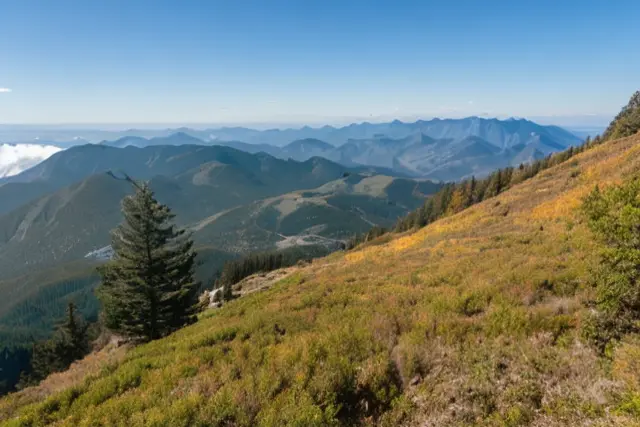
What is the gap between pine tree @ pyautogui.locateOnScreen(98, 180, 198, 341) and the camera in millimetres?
22281

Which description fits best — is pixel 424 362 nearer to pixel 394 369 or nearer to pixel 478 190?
pixel 394 369

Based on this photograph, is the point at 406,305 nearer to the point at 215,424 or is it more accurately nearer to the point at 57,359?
the point at 215,424

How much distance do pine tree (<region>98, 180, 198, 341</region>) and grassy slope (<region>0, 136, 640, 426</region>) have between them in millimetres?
11252

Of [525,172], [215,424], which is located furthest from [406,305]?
[525,172]

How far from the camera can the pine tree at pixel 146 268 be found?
73.1 ft

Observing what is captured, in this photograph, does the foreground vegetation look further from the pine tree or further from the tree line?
the tree line

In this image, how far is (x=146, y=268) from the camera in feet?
73.5

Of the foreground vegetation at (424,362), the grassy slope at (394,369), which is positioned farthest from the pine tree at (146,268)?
the foreground vegetation at (424,362)

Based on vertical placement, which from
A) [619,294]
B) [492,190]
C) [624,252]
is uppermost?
[624,252]

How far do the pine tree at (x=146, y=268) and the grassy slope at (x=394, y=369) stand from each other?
11.3m

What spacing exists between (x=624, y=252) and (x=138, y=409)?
1074cm

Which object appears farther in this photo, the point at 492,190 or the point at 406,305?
the point at 492,190

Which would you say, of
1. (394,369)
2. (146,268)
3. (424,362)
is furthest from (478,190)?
(394,369)

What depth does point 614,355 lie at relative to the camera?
606cm
